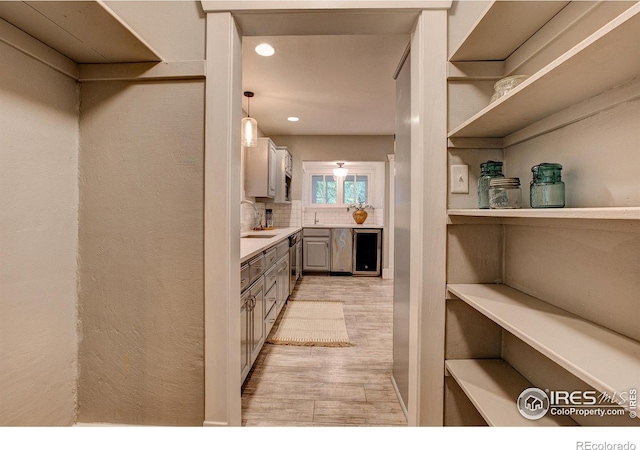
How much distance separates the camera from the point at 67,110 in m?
1.29

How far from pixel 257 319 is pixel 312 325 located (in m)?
0.98

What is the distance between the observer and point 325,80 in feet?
9.70

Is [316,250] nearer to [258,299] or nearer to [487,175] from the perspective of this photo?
[258,299]

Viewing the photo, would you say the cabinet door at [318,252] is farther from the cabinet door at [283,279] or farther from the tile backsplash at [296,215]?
the cabinet door at [283,279]

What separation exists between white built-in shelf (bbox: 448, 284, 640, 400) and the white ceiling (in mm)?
2076

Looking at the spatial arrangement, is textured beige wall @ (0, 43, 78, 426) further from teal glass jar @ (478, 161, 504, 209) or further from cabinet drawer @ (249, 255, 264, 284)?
teal glass jar @ (478, 161, 504, 209)

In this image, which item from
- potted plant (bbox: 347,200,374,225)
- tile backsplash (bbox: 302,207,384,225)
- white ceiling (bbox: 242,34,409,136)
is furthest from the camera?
tile backsplash (bbox: 302,207,384,225)

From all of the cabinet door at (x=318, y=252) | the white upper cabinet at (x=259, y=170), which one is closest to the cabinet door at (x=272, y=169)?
the white upper cabinet at (x=259, y=170)

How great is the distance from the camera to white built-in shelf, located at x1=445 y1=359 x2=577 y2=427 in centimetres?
94

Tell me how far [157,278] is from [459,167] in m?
1.44

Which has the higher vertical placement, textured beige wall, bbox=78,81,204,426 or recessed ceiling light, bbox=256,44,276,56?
recessed ceiling light, bbox=256,44,276,56

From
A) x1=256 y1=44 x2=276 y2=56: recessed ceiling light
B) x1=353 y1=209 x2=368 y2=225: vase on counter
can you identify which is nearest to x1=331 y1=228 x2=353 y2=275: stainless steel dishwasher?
x1=353 y1=209 x2=368 y2=225: vase on counter

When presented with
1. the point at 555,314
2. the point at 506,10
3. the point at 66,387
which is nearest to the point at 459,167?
the point at 506,10

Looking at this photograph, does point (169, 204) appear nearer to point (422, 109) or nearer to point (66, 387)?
point (66, 387)
